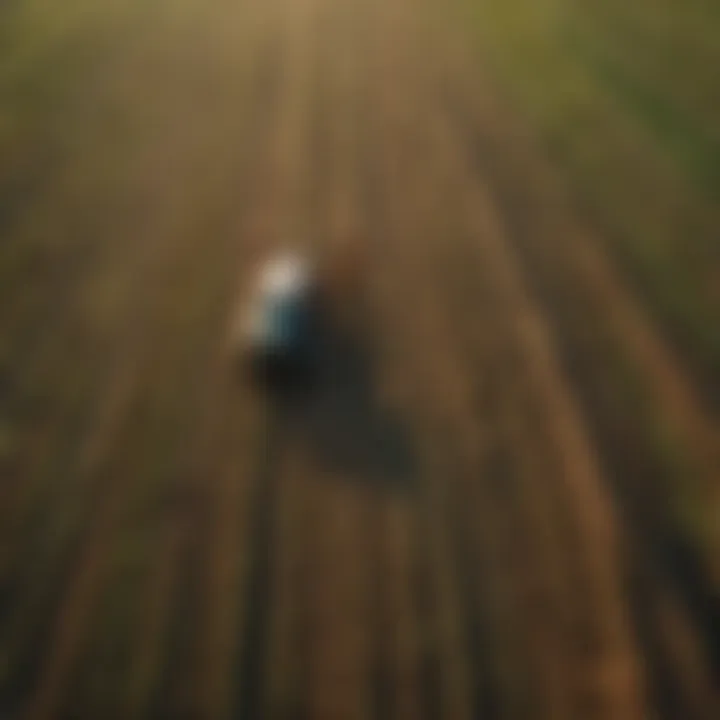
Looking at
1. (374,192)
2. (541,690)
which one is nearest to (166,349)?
(374,192)

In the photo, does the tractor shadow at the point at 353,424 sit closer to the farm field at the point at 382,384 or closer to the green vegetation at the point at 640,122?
the farm field at the point at 382,384

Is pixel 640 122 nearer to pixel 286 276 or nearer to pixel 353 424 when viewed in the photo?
pixel 286 276

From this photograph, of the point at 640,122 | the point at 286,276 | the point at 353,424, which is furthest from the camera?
the point at 640,122

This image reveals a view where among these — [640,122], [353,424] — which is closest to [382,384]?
Result: [353,424]

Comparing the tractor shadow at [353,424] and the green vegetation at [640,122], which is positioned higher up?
the green vegetation at [640,122]

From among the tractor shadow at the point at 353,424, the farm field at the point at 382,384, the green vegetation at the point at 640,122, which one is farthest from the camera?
the green vegetation at the point at 640,122

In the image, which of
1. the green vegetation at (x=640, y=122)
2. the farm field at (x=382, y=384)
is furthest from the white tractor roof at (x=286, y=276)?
the green vegetation at (x=640, y=122)
